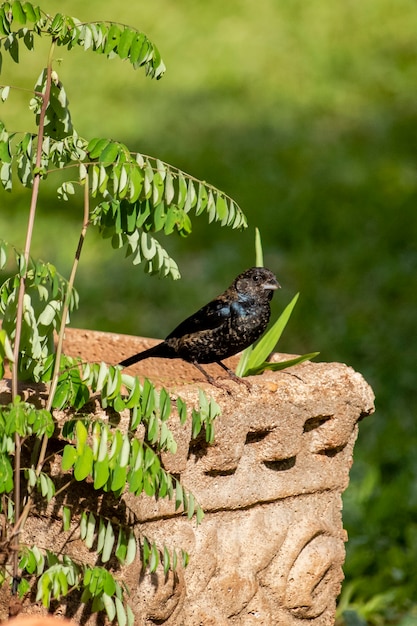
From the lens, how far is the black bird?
10.7 feet

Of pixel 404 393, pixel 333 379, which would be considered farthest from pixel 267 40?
pixel 333 379

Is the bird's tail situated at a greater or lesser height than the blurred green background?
lesser

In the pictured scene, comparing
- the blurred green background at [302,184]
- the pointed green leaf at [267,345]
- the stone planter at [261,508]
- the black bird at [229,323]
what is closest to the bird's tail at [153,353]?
the black bird at [229,323]

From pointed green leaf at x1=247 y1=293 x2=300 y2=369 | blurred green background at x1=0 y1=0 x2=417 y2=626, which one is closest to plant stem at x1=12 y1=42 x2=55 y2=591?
pointed green leaf at x1=247 y1=293 x2=300 y2=369

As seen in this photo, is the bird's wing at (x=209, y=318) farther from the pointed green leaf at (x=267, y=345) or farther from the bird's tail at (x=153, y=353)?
the pointed green leaf at (x=267, y=345)

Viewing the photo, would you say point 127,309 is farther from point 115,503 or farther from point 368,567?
point 115,503

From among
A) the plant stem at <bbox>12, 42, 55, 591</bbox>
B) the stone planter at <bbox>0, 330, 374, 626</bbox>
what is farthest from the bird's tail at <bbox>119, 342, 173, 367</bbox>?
the plant stem at <bbox>12, 42, 55, 591</bbox>

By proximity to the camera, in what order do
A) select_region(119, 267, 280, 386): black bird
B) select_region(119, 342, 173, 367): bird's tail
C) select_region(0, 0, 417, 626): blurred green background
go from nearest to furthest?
select_region(119, 267, 280, 386): black bird → select_region(119, 342, 173, 367): bird's tail → select_region(0, 0, 417, 626): blurred green background

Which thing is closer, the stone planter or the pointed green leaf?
the stone planter

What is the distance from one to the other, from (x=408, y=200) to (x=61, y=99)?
5.46 metres

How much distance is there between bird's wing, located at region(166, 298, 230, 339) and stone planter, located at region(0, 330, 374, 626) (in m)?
0.26

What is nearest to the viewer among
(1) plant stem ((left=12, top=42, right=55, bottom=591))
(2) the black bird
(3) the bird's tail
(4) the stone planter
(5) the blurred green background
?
(1) plant stem ((left=12, top=42, right=55, bottom=591))

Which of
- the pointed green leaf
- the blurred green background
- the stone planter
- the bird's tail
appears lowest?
the stone planter

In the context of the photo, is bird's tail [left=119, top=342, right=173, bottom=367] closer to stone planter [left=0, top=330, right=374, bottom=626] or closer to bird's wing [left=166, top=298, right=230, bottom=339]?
bird's wing [left=166, top=298, right=230, bottom=339]
